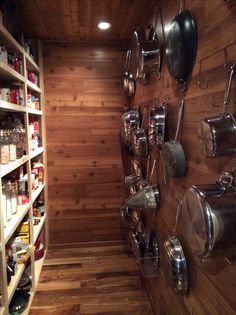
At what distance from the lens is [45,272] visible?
7.86 feet

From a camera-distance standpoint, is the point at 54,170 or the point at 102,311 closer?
the point at 102,311

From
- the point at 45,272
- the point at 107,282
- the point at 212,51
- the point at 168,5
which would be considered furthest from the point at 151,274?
the point at 168,5

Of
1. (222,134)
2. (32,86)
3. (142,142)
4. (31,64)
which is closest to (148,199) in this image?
(142,142)


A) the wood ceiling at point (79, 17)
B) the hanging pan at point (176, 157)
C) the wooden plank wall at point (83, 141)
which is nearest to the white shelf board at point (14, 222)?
the wooden plank wall at point (83, 141)

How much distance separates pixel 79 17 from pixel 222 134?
1.66 m

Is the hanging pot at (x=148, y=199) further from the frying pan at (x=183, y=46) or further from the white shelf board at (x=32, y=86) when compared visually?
the white shelf board at (x=32, y=86)

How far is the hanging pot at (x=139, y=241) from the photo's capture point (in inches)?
75.2

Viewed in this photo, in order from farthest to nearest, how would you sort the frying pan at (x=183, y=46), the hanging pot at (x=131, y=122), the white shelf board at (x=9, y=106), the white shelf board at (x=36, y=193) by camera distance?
the white shelf board at (x=36, y=193) < the hanging pot at (x=131, y=122) < the white shelf board at (x=9, y=106) < the frying pan at (x=183, y=46)

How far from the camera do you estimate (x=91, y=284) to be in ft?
7.31

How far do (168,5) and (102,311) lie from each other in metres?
2.08

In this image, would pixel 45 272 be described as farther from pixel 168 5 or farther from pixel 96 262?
pixel 168 5

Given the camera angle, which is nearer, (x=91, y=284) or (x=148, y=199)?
(x=148, y=199)

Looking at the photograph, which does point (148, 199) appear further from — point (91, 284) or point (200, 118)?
point (91, 284)

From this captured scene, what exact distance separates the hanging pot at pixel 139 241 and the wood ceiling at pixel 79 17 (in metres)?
1.59
